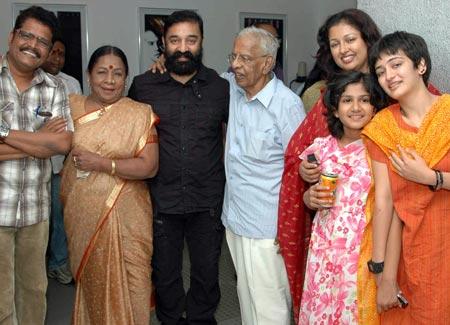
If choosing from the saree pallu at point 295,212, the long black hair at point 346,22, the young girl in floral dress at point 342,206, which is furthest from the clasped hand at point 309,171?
the long black hair at point 346,22

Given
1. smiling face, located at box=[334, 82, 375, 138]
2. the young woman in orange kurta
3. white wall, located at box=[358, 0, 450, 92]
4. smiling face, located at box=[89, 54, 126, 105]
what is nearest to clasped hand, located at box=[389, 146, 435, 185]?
the young woman in orange kurta

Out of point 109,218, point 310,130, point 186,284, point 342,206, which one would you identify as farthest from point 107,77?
point 186,284

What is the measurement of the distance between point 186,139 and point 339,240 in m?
1.03

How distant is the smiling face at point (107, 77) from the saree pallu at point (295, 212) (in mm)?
950

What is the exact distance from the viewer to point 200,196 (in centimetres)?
273

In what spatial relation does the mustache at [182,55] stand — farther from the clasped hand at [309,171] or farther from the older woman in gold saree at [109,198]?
the clasped hand at [309,171]

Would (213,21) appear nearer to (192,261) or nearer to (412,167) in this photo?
(192,261)

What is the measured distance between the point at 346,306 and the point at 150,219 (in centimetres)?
118

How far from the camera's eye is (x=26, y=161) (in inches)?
97.5

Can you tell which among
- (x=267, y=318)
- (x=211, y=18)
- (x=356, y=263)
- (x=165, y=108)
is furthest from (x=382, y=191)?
(x=211, y=18)

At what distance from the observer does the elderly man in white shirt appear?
248cm

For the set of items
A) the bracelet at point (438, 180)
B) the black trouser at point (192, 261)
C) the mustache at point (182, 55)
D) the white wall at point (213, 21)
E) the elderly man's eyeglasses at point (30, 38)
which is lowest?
the black trouser at point (192, 261)

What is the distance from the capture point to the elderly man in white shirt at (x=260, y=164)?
248 centimetres

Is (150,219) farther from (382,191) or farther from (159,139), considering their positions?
(382,191)
